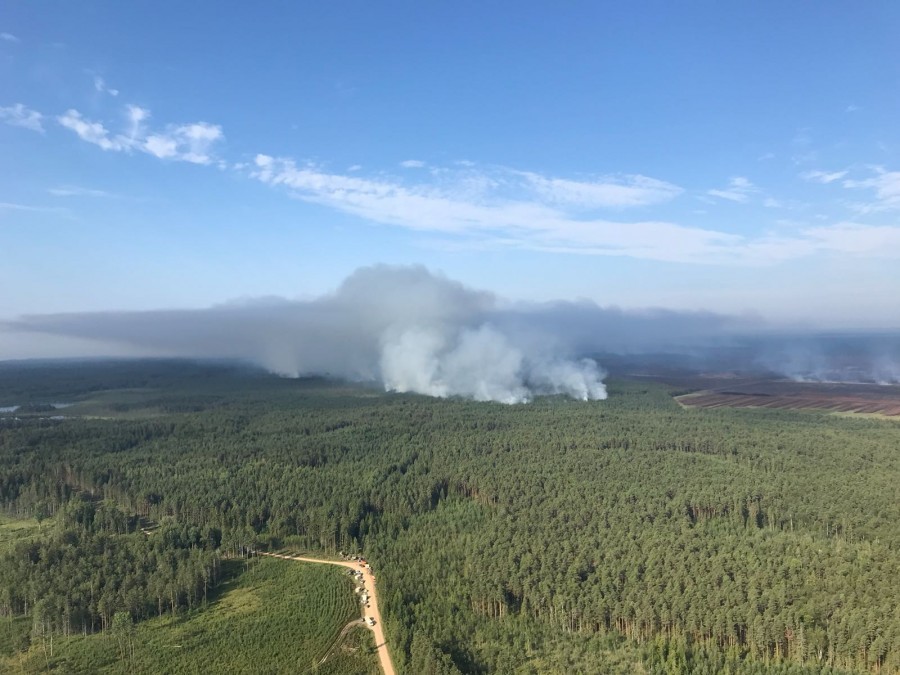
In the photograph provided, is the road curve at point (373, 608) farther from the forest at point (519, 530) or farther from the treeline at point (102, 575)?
the treeline at point (102, 575)

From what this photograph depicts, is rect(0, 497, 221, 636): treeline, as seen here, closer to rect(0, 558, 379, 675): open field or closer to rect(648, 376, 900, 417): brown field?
rect(0, 558, 379, 675): open field

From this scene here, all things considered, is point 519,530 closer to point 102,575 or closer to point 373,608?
point 373,608

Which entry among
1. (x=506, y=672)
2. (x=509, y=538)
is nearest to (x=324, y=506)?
(x=509, y=538)

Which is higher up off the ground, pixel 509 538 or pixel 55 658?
pixel 509 538

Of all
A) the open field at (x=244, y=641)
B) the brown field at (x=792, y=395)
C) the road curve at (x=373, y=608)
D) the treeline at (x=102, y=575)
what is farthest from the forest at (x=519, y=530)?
the brown field at (x=792, y=395)

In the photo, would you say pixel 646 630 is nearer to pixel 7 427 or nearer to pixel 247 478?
pixel 247 478

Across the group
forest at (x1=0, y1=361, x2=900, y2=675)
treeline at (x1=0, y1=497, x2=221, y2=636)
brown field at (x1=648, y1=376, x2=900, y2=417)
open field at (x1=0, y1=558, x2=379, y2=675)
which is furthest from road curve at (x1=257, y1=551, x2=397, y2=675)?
brown field at (x1=648, y1=376, x2=900, y2=417)
